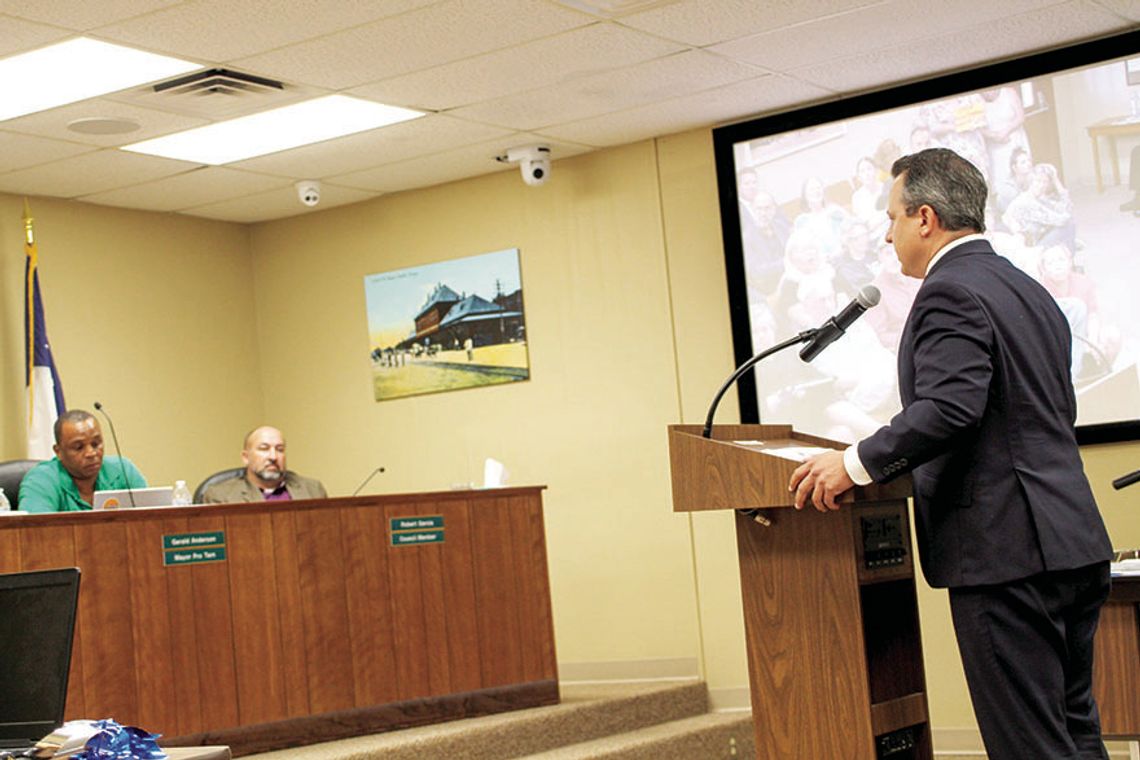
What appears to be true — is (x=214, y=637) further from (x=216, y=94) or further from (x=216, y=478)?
(x=216, y=94)

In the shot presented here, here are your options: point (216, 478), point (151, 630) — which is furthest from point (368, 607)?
point (216, 478)

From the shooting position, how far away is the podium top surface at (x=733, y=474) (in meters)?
3.03

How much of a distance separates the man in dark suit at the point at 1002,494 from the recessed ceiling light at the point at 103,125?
176 inches

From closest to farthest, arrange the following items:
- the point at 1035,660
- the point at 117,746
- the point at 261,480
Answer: the point at 117,746, the point at 1035,660, the point at 261,480

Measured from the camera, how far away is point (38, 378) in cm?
743

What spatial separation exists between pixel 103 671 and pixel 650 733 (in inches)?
102

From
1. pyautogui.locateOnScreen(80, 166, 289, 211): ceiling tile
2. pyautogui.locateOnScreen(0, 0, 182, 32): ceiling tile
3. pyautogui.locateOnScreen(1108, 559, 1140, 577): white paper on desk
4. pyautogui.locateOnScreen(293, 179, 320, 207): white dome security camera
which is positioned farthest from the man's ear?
pyautogui.locateOnScreen(293, 179, 320, 207): white dome security camera

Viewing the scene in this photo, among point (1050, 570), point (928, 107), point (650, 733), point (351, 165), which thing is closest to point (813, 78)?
point (928, 107)

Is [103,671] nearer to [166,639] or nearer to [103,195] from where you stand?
[166,639]

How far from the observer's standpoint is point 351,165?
25.1ft

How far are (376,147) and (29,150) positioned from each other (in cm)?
164

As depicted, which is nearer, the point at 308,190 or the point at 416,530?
the point at 416,530

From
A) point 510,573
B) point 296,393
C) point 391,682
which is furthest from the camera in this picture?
point 296,393

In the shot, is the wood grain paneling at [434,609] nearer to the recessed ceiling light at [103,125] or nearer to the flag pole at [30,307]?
the recessed ceiling light at [103,125]
